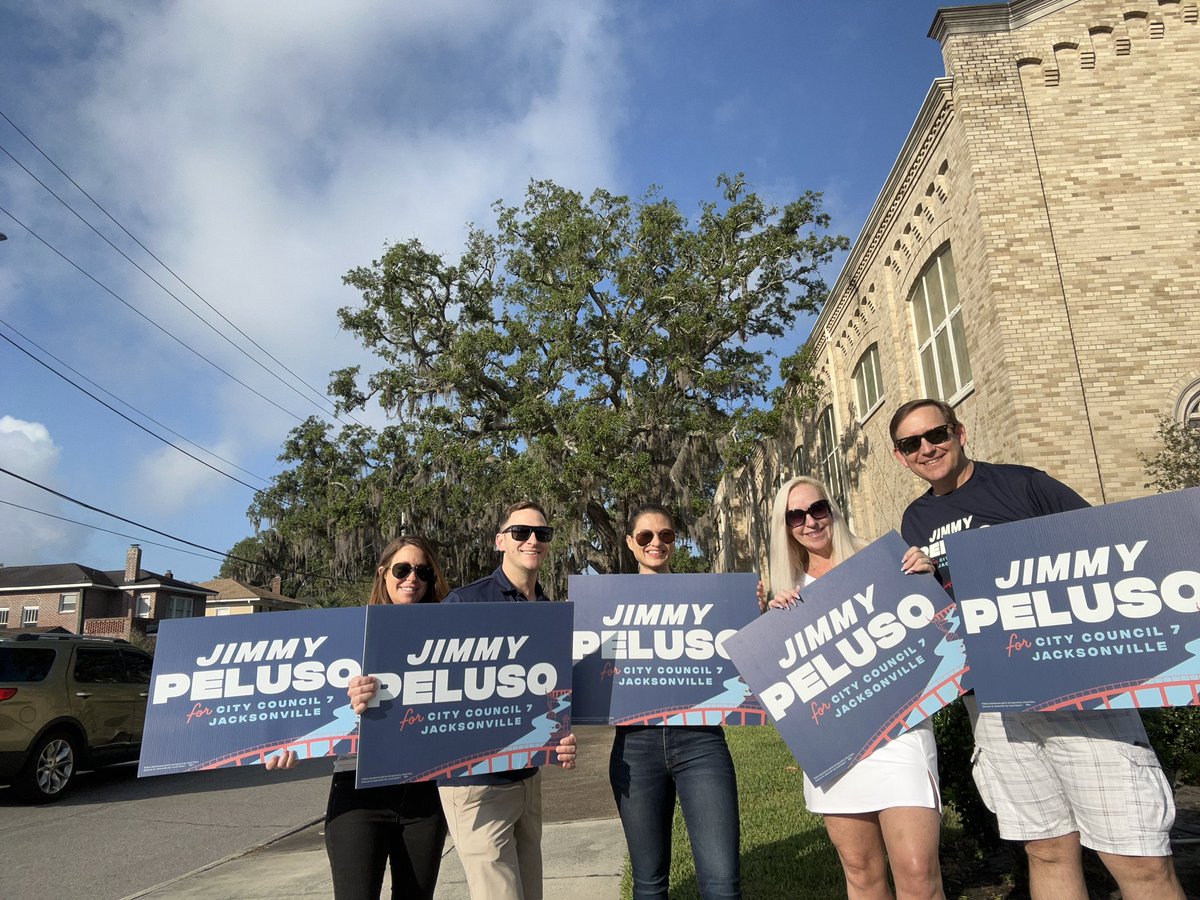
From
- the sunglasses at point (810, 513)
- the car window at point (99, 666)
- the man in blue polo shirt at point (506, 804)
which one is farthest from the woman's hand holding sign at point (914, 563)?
the car window at point (99, 666)

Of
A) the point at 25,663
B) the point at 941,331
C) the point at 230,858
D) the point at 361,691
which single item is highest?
the point at 941,331

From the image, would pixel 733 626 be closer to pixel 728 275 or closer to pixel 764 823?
pixel 764 823

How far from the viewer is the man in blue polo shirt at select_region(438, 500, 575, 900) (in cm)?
280

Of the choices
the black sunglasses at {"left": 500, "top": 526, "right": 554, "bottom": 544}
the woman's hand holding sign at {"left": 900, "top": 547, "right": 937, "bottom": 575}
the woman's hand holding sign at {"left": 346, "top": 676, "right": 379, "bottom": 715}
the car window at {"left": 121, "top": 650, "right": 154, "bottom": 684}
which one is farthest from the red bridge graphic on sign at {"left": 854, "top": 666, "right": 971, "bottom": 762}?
the car window at {"left": 121, "top": 650, "right": 154, "bottom": 684}

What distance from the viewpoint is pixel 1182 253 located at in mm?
10969

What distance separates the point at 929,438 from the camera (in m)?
3.12

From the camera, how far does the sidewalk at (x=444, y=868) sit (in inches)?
201

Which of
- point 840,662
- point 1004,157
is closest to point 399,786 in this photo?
point 840,662

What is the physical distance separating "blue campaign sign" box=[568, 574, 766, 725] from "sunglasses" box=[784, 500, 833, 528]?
0.43 meters

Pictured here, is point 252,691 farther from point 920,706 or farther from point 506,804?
point 920,706

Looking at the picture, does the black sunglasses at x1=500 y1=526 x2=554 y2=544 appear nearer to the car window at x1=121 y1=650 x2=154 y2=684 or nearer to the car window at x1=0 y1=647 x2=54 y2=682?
the car window at x1=0 y1=647 x2=54 y2=682

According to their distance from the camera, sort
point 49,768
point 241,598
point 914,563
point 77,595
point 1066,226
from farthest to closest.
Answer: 1. point 241,598
2. point 77,595
3. point 1066,226
4. point 49,768
5. point 914,563

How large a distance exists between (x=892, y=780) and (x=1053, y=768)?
2.02 feet

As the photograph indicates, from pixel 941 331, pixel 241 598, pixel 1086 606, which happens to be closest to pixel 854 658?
pixel 1086 606
